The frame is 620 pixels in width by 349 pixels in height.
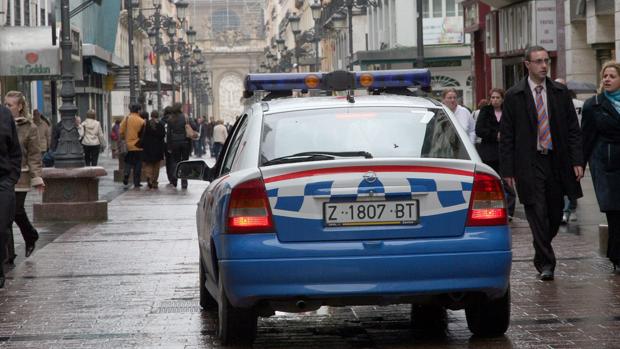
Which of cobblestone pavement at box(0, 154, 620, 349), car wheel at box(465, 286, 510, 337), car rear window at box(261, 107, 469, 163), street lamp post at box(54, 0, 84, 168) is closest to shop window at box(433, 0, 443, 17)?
street lamp post at box(54, 0, 84, 168)

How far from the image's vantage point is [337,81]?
33.2 feet

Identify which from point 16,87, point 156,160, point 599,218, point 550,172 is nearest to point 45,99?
point 16,87

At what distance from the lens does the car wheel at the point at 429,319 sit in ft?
27.8

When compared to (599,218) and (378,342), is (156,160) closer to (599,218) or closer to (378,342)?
(599,218)

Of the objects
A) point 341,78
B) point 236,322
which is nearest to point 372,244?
point 236,322

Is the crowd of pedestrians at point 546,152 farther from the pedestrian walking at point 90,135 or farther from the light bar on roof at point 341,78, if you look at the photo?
the pedestrian walking at point 90,135

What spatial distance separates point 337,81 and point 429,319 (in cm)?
206

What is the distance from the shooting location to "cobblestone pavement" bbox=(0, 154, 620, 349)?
26.4 ft

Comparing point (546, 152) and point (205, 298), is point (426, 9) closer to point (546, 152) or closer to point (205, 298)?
point (546, 152)

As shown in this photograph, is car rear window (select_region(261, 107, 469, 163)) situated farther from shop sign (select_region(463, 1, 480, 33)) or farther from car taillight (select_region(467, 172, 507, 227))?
shop sign (select_region(463, 1, 480, 33))

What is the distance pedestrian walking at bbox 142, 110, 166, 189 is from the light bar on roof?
18.2 m

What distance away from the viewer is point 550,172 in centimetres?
1041

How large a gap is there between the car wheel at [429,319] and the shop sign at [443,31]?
4739cm

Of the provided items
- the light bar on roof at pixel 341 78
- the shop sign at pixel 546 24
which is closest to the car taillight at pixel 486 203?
the light bar on roof at pixel 341 78
